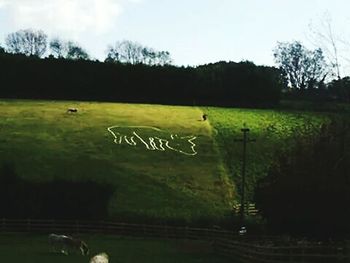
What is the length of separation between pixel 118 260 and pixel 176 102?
7375cm

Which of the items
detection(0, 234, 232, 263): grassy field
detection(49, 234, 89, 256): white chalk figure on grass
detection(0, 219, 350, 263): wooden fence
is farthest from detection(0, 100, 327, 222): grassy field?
detection(49, 234, 89, 256): white chalk figure on grass

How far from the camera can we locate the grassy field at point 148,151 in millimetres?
57031

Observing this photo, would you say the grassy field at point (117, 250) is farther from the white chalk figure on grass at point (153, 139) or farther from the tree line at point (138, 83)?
the tree line at point (138, 83)

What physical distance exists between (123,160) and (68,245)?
31460 mm

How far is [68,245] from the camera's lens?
114ft

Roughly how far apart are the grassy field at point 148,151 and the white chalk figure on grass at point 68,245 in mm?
14645

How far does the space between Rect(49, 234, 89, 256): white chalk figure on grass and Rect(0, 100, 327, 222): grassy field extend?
14.6 m

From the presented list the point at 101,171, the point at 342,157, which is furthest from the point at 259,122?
the point at 342,157

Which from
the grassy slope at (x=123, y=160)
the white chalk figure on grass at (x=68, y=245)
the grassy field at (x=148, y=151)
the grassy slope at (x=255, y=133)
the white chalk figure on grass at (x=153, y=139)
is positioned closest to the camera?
the white chalk figure on grass at (x=68, y=245)

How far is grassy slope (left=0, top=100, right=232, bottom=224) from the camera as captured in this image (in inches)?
2215

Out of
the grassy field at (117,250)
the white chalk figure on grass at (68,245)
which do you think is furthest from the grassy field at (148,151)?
the white chalk figure on grass at (68,245)

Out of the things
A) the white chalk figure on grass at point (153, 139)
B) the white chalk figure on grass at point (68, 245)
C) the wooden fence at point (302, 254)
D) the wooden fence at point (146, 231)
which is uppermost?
the white chalk figure on grass at point (153, 139)

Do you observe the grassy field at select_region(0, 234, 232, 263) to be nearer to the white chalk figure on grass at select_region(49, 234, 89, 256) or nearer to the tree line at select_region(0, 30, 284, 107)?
the white chalk figure on grass at select_region(49, 234, 89, 256)

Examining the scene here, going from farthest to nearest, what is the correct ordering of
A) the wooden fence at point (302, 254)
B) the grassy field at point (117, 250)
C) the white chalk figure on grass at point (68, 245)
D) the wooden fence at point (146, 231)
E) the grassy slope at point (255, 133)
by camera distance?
1. the grassy slope at point (255, 133)
2. the wooden fence at point (146, 231)
3. the white chalk figure on grass at point (68, 245)
4. the grassy field at point (117, 250)
5. the wooden fence at point (302, 254)
